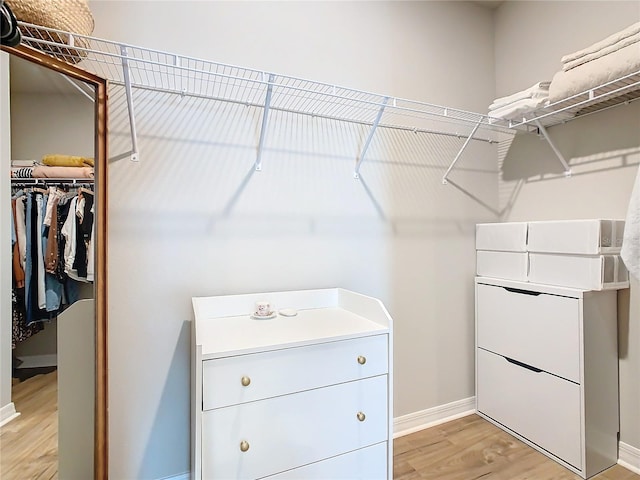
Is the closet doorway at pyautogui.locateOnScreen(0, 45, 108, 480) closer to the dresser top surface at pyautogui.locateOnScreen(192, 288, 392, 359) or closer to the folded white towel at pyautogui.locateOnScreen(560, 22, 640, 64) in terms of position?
the dresser top surface at pyautogui.locateOnScreen(192, 288, 392, 359)

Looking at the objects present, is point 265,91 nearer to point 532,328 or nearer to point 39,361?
point 39,361

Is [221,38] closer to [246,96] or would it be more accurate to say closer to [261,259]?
[246,96]

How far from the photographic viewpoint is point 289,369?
113cm

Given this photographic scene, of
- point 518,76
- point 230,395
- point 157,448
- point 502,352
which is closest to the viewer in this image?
point 230,395

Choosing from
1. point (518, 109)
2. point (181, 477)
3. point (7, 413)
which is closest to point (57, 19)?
point (7, 413)

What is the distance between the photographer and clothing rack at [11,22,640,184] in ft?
3.78

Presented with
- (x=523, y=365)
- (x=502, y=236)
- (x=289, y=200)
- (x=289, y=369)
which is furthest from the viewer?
(x=502, y=236)

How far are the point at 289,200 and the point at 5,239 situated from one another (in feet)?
3.34

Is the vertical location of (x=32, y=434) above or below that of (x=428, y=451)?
above

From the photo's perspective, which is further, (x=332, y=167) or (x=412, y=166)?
(x=412, y=166)

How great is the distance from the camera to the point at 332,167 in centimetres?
172

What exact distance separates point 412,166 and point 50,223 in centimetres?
165

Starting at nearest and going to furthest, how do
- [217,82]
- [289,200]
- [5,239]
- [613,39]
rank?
1. [5,239]
2. [613,39]
3. [217,82]
4. [289,200]

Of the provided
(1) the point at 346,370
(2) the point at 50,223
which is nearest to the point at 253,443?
(1) the point at 346,370
